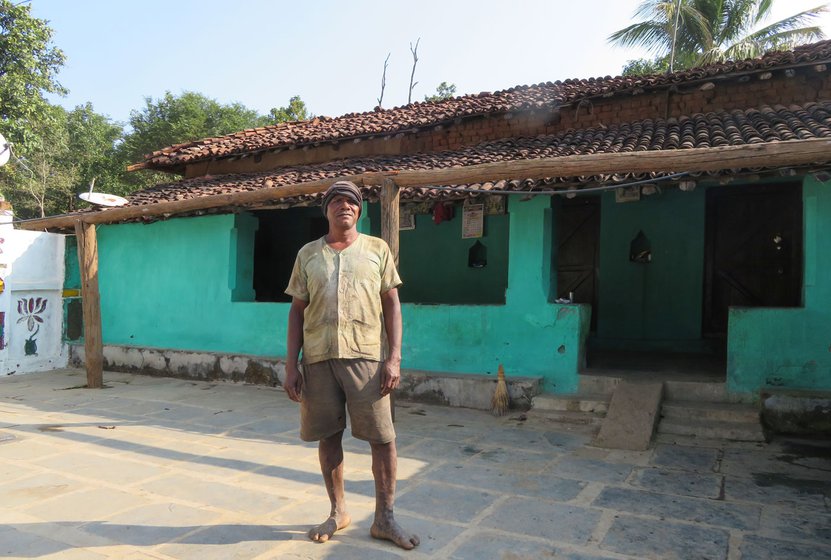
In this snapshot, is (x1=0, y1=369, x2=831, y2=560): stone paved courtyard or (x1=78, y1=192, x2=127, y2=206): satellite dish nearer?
(x1=0, y1=369, x2=831, y2=560): stone paved courtyard

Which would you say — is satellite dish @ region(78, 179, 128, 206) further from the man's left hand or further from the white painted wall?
the man's left hand

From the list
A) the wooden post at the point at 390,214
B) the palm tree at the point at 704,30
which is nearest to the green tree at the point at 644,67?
the palm tree at the point at 704,30

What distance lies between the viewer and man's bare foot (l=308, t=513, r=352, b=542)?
3.01 m

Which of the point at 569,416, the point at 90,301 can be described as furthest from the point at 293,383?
the point at 90,301

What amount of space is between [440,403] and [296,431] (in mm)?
1922

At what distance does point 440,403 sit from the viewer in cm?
685

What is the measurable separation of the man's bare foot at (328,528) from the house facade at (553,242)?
3.19 m

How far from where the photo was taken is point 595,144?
7559mm

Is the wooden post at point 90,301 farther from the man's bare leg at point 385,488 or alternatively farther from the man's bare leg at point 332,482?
the man's bare leg at point 385,488

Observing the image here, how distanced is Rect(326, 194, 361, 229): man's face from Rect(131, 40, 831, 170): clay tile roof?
22.9 feet

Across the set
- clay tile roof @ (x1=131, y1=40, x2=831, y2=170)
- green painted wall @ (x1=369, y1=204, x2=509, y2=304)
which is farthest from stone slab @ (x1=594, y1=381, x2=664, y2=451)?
clay tile roof @ (x1=131, y1=40, x2=831, y2=170)

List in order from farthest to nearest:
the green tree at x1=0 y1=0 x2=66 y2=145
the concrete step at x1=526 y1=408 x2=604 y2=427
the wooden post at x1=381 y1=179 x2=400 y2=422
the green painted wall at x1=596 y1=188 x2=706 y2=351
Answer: the green tree at x1=0 y1=0 x2=66 y2=145 < the green painted wall at x1=596 y1=188 x2=706 y2=351 < the concrete step at x1=526 y1=408 x2=604 y2=427 < the wooden post at x1=381 y1=179 x2=400 y2=422

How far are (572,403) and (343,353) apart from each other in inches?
154

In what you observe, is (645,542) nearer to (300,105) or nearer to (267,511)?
(267,511)
